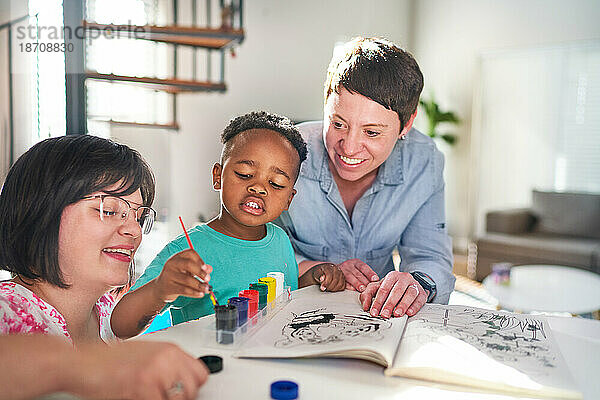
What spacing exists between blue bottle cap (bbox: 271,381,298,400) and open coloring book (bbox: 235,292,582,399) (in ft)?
0.34

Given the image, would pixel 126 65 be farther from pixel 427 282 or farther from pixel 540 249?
pixel 427 282

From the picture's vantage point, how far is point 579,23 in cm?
523

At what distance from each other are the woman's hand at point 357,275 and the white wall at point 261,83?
3.65 m

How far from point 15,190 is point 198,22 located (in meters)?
4.15

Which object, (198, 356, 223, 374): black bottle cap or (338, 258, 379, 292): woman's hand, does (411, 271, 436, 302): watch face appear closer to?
(338, 258, 379, 292): woman's hand

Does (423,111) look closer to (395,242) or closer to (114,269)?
(395,242)

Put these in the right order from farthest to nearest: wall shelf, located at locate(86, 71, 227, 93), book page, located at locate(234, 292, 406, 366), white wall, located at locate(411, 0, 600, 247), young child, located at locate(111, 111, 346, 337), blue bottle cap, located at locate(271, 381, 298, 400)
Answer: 1. white wall, located at locate(411, 0, 600, 247)
2. wall shelf, located at locate(86, 71, 227, 93)
3. young child, located at locate(111, 111, 346, 337)
4. book page, located at locate(234, 292, 406, 366)
5. blue bottle cap, located at locate(271, 381, 298, 400)

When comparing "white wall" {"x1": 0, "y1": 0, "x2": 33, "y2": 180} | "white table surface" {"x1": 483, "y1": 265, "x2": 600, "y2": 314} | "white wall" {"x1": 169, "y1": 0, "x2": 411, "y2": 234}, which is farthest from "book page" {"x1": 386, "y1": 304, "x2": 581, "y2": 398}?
"white wall" {"x1": 169, "y1": 0, "x2": 411, "y2": 234}

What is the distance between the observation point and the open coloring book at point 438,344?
69 centimetres

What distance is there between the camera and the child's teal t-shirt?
3.41 ft

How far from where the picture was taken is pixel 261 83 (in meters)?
5.07

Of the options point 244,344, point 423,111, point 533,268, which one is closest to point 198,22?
point 423,111

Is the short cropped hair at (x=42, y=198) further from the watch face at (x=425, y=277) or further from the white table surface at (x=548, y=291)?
the white table surface at (x=548, y=291)

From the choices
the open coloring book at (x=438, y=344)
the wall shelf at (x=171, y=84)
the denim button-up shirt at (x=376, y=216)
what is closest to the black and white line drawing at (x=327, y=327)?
the open coloring book at (x=438, y=344)
